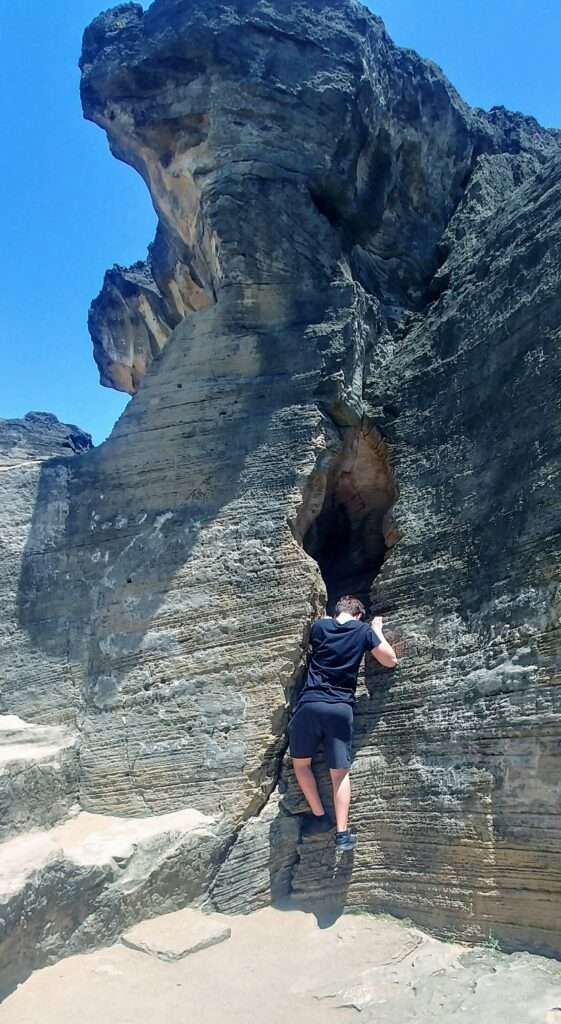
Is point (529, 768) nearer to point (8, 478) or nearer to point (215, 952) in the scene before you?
point (215, 952)

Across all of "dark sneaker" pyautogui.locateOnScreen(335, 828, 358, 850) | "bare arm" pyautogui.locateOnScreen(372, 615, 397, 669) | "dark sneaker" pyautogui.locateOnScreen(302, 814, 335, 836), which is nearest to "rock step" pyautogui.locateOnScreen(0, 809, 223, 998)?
"dark sneaker" pyautogui.locateOnScreen(302, 814, 335, 836)

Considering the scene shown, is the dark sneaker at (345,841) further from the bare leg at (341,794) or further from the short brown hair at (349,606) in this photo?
the short brown hair at (349,606)

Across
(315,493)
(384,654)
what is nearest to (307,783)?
(384,654)

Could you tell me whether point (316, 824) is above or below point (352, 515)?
below

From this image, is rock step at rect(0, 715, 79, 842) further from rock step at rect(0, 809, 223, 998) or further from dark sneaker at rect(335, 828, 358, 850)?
dark sneaker at rect(335, 828, 358, 850)

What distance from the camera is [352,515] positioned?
7.21m

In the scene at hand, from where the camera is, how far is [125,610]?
235 inches

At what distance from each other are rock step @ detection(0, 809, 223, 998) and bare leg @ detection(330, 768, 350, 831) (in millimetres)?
764

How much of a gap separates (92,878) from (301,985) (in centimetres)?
129

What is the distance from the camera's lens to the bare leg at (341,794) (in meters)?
4.87

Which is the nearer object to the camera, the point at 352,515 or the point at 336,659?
the point at 336,659

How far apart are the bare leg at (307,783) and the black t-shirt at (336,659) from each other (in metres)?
0.38

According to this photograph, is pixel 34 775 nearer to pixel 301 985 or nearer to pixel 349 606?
pixel 301 985

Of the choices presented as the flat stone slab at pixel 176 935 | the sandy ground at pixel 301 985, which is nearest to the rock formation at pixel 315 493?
the flat stone slab at pixel 176 935
